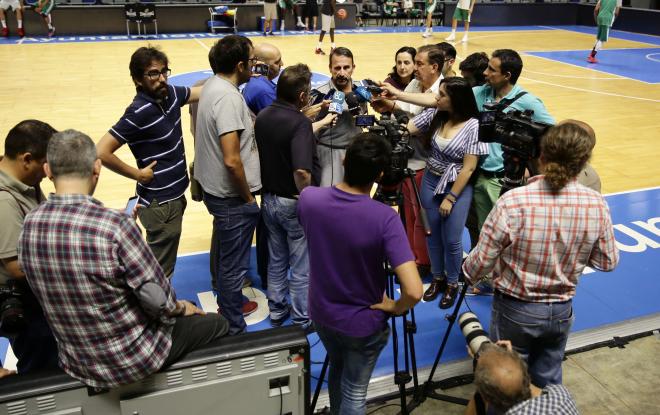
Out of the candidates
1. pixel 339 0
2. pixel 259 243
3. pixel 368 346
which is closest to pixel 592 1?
pixel 339 0

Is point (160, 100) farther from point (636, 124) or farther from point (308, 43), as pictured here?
point (308, 43)

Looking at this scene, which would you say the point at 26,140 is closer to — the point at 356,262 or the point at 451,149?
the point at 356,262

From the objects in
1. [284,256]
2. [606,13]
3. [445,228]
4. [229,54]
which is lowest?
[284,256]

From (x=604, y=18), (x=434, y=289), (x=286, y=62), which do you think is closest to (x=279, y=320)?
(x=434, y=289)

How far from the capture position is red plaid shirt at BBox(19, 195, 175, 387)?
214cm

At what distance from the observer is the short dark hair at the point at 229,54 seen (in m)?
3.40

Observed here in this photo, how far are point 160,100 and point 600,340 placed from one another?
343 cm

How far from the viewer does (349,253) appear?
8.22 ft

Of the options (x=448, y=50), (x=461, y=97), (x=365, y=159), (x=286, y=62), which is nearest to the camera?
(x=365, y=159)

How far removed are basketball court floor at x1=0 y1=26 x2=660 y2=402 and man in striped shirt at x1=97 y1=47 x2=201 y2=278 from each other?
91 cm

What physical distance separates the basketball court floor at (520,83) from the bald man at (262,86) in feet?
4.92

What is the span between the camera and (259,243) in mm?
4582

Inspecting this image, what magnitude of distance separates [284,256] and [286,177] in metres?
0.61

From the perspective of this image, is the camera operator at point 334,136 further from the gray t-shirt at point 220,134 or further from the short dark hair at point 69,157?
the short dark hair at point 69,157
